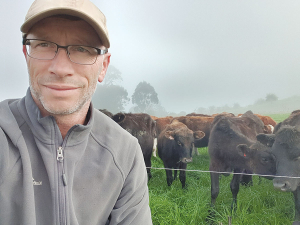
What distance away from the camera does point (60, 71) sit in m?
0.98

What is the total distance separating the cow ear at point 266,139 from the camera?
2318 mm

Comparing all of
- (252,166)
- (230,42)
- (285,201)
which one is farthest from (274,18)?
(285,201)

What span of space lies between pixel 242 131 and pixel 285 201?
2.58 ft

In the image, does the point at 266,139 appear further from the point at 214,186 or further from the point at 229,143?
the point at 214,186

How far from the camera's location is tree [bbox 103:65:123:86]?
3.39m

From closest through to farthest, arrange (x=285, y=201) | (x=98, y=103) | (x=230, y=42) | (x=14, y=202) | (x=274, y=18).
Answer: (x=14, y=202), (x=285, y=201), (x=274, y=18), (x=230, y=42), (x=98, y=103)

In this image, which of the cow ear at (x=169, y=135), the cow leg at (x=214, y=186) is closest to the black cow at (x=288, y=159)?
the cow leg at (x=214, y=186)

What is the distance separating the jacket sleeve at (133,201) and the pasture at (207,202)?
1.28m

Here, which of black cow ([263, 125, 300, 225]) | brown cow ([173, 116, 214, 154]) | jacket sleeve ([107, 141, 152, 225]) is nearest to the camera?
jacket sleeve ([107, 141, 152, 225])

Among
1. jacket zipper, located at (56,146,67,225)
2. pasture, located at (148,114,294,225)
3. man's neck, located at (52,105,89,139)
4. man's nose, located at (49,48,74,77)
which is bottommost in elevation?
pasture, located at (148,114,294,225)

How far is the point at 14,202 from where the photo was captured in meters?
0.91

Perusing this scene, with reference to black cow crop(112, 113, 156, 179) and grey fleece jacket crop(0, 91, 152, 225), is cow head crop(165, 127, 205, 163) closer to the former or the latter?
black cow crop(112, 113, 156, 179)

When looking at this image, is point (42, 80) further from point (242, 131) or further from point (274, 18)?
point (274, 18)

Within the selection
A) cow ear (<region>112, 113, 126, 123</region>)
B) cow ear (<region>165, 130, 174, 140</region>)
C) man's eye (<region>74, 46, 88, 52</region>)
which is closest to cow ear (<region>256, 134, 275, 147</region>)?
cow ear (<region>165, 130, 174, 140</region>)
